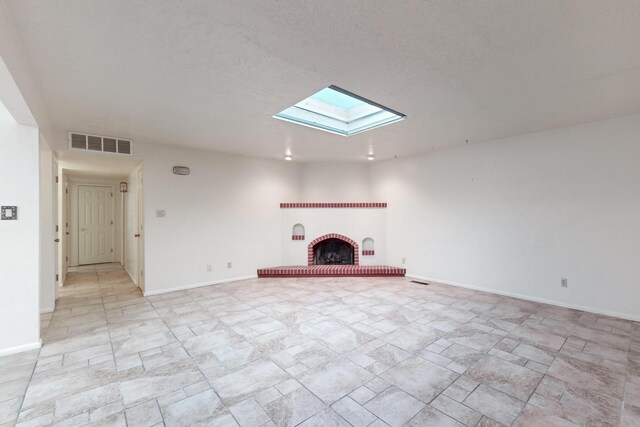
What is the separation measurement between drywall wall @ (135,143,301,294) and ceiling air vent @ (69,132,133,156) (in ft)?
0.57

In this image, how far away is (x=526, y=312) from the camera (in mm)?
3658

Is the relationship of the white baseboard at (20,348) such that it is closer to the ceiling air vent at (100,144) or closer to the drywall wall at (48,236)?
the drywall wall at (48,236)

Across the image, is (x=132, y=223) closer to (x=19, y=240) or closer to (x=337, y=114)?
(x=19, y=240)

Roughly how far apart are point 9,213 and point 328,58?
125 inches

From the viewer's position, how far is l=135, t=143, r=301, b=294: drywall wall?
4.57 m

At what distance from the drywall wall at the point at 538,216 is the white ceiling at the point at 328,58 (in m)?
0.55

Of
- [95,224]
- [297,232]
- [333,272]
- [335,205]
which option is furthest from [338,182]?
[95,224]

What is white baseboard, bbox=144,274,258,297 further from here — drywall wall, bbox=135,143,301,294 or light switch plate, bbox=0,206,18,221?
light switch plate, bbox=0,206,18,221

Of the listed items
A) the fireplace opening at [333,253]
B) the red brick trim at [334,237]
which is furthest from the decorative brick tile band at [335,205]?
the fireplace opening at [333,253]

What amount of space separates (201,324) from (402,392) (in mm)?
2315

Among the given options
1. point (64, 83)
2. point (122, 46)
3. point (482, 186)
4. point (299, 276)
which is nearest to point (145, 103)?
point (64, 83)

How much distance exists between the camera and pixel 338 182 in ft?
21.0

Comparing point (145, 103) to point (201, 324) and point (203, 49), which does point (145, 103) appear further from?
point (201, 324)

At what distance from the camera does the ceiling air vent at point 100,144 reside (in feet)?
12.8
